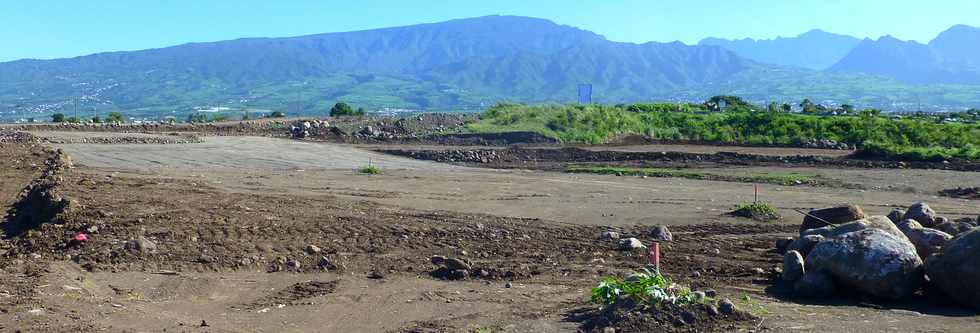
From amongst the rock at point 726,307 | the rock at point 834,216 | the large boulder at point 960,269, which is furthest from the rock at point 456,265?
the rock at point 834,216

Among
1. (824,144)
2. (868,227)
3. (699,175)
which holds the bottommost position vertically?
(699,175)

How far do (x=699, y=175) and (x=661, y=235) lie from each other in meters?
13.7

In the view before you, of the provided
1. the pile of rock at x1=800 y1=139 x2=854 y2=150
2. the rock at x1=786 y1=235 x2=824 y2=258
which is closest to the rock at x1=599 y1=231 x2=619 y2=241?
the rock at x1=786 y1=235 x2=824 y2=258

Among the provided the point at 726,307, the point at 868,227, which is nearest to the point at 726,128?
the point at 868,227

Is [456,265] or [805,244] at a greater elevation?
[805,244]

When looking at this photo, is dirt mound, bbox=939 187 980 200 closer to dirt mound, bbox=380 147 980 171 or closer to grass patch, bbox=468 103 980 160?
dirt mound, bbox=380 147 980 171

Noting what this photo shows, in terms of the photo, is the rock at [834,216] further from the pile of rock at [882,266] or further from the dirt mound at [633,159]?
the dirt mound at [633,159]

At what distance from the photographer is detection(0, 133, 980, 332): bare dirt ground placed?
10125 mm

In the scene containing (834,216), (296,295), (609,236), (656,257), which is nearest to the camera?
(296,295)

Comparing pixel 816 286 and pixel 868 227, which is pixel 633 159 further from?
pixel 816 286

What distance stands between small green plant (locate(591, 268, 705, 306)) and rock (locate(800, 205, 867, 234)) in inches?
273

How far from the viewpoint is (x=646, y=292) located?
9.79 metres

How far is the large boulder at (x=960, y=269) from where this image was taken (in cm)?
1091

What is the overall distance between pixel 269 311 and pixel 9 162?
1892 centimetres
